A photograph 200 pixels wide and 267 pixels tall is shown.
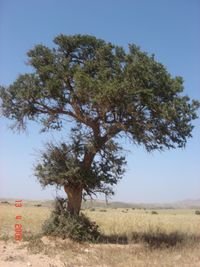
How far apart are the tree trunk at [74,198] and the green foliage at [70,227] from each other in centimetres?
29

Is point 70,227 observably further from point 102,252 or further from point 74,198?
point 102,252

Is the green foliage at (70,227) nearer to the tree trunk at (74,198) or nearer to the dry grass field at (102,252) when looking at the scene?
the tree trunk at (74,198)

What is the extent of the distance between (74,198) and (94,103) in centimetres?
459

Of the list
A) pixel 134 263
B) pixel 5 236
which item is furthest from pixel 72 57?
pixel 134 263

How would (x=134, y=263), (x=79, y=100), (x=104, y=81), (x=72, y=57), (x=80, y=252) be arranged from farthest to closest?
(x=72, y=57) < (x=79, y=100) < (x=104, y=81) < (x=80, y=252) < (x=134, y=263)

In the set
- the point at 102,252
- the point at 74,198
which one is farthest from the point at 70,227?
the point at 102,252

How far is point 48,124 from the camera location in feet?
66.5

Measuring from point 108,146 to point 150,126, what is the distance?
7.65 feet

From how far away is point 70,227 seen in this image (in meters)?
18.2

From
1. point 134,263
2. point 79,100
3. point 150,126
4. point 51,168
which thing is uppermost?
point 79,100

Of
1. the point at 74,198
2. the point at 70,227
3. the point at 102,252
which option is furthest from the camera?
the point at 74,198

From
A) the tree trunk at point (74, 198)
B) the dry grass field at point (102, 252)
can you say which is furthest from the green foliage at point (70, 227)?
the dry grass field at point (102, 252)

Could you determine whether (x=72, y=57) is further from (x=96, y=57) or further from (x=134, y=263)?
(x=134, y=263)

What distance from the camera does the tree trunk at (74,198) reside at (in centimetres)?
1922
